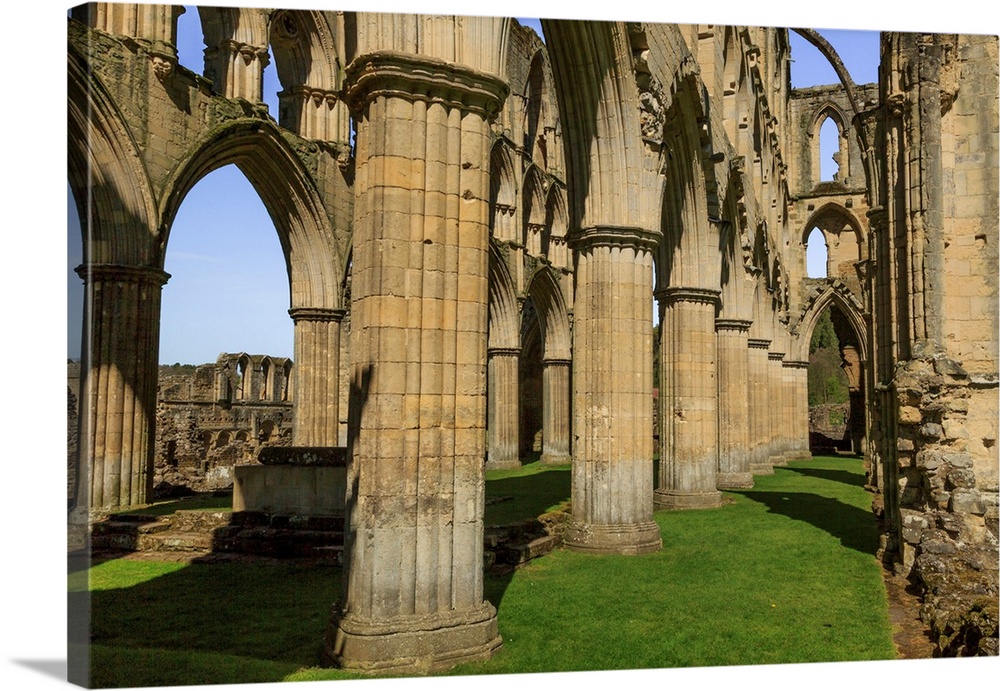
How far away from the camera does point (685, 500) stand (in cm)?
1423

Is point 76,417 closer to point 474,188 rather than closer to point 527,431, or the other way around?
point 474,188

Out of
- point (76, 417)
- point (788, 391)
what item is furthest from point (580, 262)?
point (788, 391)

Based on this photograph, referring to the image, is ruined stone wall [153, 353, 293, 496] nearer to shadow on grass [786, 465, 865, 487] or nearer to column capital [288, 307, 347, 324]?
column capital [288, 307, 347, 324]

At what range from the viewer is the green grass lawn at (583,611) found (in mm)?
5668

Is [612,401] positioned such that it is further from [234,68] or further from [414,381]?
[234,68]

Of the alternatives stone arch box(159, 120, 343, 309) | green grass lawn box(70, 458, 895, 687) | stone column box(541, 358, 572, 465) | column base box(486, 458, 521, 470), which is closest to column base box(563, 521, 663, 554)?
green grass lawn box(70, 458, 895, 687)

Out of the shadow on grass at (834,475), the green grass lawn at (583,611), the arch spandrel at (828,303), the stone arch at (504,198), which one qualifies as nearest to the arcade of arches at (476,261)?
the green grass lawn at (583,611)

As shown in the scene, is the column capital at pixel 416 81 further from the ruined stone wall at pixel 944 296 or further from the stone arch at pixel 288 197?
the stone arch at pixel 288 197

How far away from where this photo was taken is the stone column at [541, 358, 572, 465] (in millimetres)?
28422

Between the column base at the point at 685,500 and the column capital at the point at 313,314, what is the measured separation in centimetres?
866

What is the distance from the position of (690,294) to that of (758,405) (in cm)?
962

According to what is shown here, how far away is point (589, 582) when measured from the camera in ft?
27.4

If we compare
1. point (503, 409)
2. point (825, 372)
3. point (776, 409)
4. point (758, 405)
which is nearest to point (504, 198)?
point (503, 409)

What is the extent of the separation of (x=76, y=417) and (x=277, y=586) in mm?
3977
